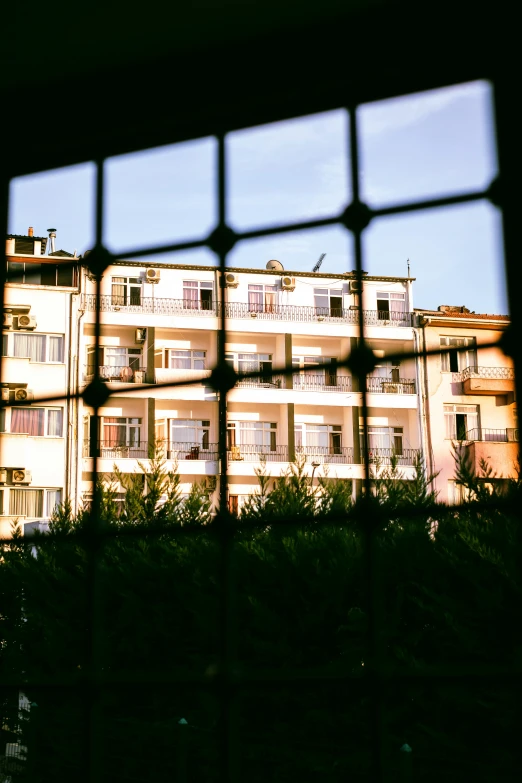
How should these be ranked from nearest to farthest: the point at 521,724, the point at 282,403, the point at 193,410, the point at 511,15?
the point at 521,724, the point at 511,15, the point at 282,403, the point at 193,410

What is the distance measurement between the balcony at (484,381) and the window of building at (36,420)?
4209 millimetres

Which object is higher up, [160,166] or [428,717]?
[160,166]

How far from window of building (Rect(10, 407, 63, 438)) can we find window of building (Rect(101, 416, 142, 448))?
0.71 meters

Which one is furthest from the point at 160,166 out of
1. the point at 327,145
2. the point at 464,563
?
the point at 464,563

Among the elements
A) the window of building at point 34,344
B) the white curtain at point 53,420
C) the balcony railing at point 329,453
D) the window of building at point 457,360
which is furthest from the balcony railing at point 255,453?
the window of building at point 34,344

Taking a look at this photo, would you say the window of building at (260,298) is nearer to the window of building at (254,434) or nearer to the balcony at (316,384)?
the balcony at (316,384)

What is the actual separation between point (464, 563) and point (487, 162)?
575 cm

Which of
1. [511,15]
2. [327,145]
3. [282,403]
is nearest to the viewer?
[511,15]

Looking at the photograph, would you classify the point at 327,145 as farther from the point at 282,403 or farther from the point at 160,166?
the point at 282,403

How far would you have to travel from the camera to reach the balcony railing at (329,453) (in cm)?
1152

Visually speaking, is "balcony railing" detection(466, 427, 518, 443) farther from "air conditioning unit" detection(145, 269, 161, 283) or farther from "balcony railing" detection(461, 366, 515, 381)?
"air conditioning unit" detection(145, 269, 161, 283)

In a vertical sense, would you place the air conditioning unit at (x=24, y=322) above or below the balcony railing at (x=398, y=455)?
above

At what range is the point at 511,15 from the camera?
85 centimetres

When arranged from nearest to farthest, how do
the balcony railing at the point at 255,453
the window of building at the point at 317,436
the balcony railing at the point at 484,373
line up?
the balcony railing at the point at 484,373 < the balcony railing at the point at 255,453 < the window of building at the point at 317,436
